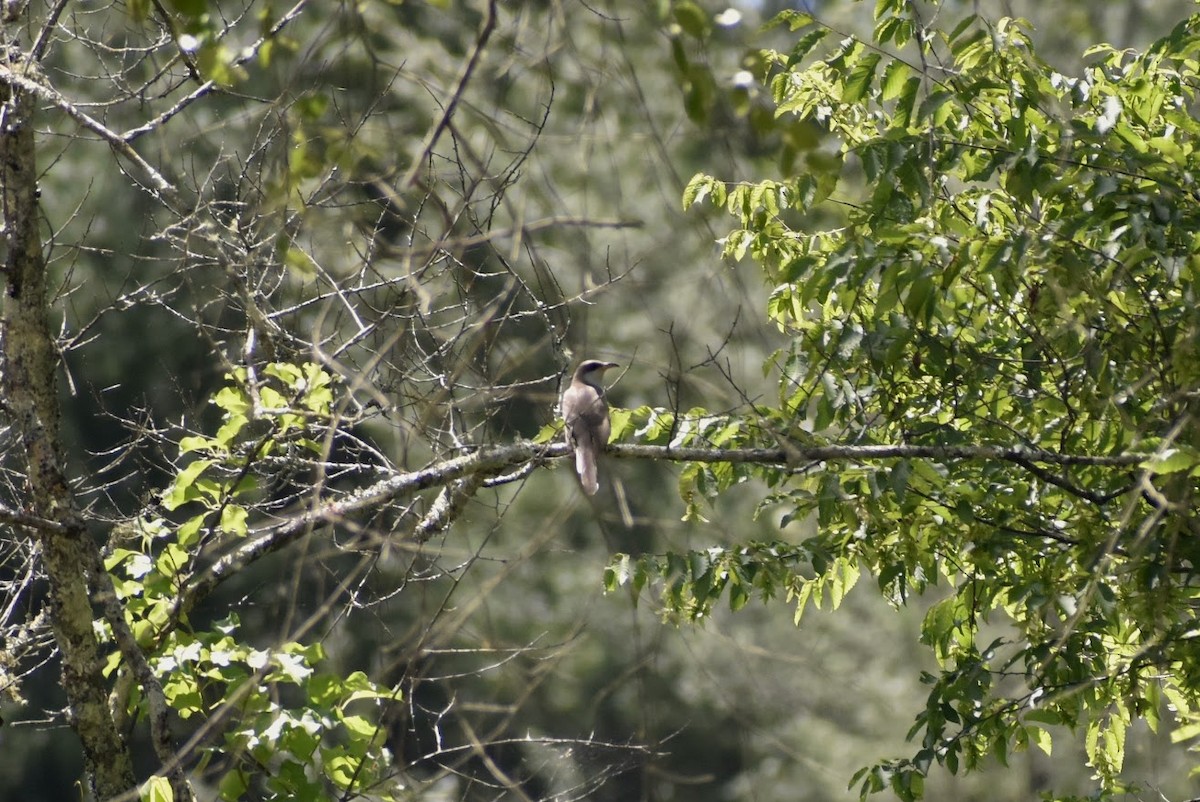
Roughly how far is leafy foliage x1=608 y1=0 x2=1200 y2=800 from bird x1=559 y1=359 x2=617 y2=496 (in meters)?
0.50

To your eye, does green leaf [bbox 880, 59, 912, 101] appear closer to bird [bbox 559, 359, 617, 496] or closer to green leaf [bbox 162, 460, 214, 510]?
bird [bbox 559, 359, 617, 496]

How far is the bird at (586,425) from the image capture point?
13.5 ft

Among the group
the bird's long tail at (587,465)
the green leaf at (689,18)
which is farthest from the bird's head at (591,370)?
the green leaf at (689,18)

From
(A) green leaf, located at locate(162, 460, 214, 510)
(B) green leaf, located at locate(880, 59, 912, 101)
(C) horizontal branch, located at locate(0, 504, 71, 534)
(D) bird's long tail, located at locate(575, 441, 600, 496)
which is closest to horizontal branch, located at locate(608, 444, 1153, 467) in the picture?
(D) bird's long tail, located at locate(575, 441, 600, 496)

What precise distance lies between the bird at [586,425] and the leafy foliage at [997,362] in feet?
1.62

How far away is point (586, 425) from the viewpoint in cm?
443

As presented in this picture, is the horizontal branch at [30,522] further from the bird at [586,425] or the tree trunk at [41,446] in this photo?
the bird at [586,425]

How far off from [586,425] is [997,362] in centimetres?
140

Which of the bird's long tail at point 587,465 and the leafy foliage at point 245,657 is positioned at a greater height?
the bird's long tail at point 587,465

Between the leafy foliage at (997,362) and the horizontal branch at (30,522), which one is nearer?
the leafy foliage at (997,362)

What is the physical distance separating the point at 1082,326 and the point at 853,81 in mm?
991

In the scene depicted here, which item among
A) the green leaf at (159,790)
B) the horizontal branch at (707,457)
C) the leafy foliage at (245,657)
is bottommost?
the green leaf at (159,790)

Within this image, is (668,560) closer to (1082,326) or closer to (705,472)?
(705,472)

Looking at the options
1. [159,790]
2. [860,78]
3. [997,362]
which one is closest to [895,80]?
[860,78]
